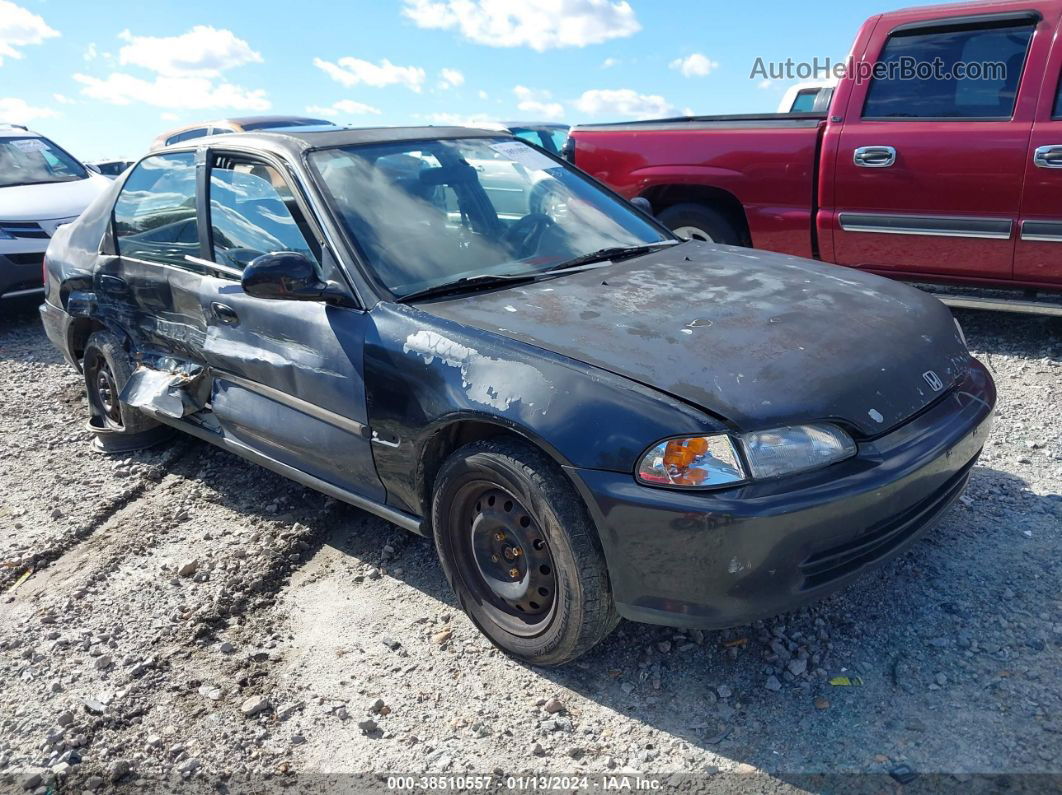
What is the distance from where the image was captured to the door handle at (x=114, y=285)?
433 centimetres

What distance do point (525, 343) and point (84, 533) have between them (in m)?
2.59

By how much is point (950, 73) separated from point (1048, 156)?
35.6 inches

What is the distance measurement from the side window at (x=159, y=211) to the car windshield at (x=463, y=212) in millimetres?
923

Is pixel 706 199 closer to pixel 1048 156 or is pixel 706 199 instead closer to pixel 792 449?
pixel 1048 156

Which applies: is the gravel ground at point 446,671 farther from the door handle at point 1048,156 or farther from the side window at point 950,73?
the side window at point 950,73

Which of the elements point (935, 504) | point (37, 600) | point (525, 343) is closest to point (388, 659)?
point (525, 343)

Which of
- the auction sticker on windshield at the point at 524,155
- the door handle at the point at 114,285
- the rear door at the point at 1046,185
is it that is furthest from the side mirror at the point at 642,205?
the door handle at the point at 114,285

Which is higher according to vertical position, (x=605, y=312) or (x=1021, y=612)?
(x=605, y=312)

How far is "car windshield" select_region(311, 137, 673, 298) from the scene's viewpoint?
324 cm

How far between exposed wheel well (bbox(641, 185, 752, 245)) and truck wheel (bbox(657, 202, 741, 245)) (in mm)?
44

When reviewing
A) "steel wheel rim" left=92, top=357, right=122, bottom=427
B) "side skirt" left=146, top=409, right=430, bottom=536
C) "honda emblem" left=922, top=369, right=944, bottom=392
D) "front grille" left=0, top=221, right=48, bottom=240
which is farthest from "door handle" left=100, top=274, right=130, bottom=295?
"front grille" left=0, top=221, right=48, bottom=240

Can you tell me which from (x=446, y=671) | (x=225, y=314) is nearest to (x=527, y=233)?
(x=225, y=314)

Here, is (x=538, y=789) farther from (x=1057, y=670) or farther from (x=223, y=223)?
(x=223, y=223)

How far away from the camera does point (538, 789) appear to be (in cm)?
235
